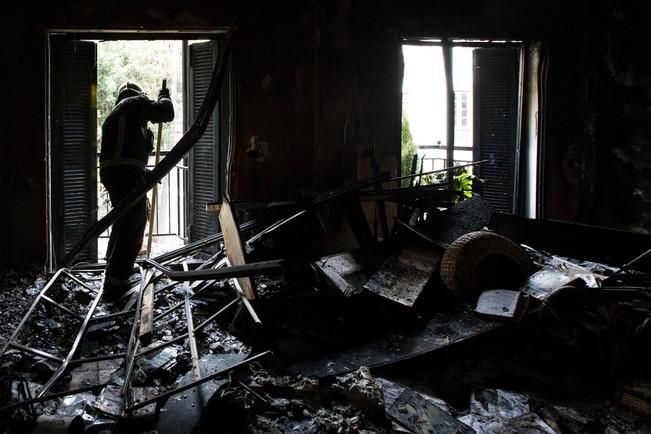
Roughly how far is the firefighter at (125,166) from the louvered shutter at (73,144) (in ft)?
3.07

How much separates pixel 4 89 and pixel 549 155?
529 cm

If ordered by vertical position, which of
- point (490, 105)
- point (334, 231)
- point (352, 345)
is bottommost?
point (352, 345)

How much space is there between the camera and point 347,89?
5715 mm

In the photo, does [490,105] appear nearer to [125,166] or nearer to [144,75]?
[125,166]

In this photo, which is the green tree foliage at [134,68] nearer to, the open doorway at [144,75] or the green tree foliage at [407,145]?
the open doorway at [144,75]

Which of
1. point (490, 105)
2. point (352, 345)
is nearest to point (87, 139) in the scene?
point (352, 345)

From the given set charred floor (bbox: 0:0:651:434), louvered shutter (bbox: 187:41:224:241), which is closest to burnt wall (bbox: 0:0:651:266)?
charred floor (bbox: 0:0:651:434)

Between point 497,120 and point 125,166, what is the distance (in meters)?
3.92

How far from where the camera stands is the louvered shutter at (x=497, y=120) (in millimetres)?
6316

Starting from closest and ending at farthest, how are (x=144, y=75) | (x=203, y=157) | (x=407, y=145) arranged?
(x=203, y=157) → (x=407, y=145) → (x=144, y=75)

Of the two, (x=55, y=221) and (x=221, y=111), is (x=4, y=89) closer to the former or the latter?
(x=55, y=221)

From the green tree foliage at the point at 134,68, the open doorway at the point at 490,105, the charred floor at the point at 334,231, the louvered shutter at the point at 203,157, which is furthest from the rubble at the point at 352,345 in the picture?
the green tree foliage at the point at 134,68

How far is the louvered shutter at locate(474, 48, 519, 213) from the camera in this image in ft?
20.7

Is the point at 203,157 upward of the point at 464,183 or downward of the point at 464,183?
upward
